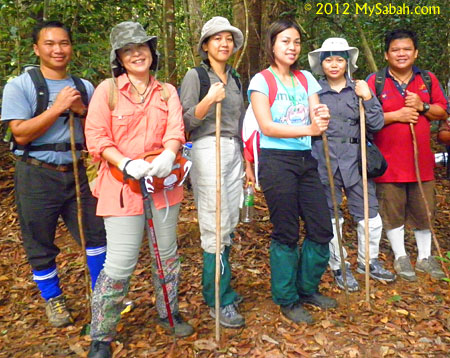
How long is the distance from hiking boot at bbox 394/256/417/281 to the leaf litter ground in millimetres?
71

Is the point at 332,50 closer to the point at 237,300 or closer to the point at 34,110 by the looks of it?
the point at 237,300

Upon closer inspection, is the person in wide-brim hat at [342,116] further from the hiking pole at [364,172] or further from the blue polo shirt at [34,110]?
the blue polo shirt at [34,110]

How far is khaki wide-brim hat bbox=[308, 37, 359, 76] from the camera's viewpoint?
4.09 meters

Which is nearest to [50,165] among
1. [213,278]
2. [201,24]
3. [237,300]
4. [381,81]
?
[213,278]

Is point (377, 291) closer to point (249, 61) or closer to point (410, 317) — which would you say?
point (410, 317)

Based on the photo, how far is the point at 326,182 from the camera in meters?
4.21

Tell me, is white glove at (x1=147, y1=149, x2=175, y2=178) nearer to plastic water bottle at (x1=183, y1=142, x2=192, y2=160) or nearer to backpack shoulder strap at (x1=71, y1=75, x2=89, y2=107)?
plastic water bottle at (x1=183, y1=142, x2=192, y2=160)

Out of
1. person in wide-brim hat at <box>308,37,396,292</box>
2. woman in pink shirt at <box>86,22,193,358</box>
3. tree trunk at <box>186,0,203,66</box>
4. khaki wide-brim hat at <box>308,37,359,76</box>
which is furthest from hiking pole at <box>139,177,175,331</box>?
tree trunk at <box>186,0,203,66</box>

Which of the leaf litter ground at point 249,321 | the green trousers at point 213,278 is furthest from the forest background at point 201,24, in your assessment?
the green trousers at point 213,278

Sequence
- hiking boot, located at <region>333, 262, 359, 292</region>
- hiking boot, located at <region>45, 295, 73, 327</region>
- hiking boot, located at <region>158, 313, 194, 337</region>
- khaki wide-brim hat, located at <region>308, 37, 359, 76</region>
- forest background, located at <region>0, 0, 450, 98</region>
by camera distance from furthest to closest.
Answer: forest background, located at <region>0, 0, 450, 98</region>, hiking boot, located at <region>333, 262, 359, 292</region>, khaki wide-brim hat, located at <region>308, 37, 359, 76</region>, hiking boot, located at <region>45, 295, 73, 327</region>, hiking boot, located at <region>158, 313, 194, 337</region>

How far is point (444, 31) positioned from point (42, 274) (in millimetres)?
8494

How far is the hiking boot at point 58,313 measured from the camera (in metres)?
3.92

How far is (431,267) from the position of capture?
185 inches

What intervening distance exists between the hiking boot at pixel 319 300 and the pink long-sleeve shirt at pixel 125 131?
67.1 inches
